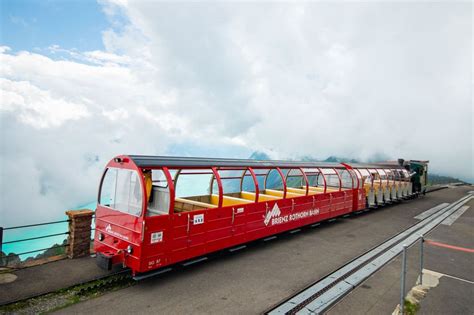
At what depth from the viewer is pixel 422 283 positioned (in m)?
6.60

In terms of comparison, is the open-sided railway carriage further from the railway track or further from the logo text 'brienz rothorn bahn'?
the railway track

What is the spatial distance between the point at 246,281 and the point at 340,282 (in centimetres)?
216

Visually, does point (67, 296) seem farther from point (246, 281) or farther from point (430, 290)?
point (430, 290)

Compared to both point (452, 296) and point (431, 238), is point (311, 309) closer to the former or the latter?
point (452, 296)

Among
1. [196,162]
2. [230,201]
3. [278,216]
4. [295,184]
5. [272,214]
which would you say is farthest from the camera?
[295,184]

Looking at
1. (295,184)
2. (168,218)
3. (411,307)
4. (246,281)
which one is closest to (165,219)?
(168,218)

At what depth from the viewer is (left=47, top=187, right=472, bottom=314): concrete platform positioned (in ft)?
17.5

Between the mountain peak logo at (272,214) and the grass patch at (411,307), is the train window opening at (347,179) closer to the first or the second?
the mountain peak logo at (272,214)

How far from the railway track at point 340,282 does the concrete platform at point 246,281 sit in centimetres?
22

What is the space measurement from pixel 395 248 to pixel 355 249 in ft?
4.47

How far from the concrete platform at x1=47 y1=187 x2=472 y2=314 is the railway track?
217 mm

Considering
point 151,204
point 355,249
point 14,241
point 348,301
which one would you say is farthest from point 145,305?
point 355,249

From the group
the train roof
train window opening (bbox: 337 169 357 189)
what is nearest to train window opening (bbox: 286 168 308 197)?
the train roof

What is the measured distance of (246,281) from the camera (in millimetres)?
6512
